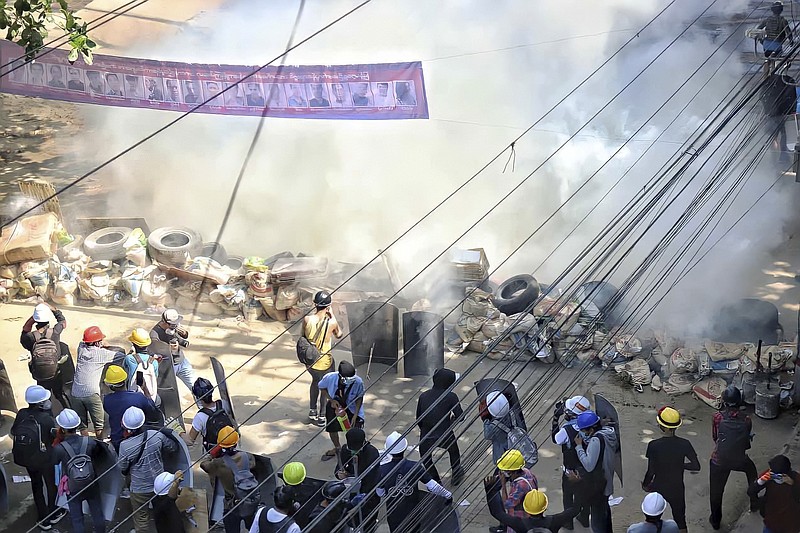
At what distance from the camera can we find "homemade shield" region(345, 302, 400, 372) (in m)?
10.4

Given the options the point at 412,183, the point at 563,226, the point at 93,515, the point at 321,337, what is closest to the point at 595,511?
the point at 321,337

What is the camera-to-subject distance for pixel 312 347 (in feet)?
30.2

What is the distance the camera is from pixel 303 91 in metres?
12.8

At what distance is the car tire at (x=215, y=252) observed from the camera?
1231 cm

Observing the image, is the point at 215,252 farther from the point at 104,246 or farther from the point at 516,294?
the point at 516,294

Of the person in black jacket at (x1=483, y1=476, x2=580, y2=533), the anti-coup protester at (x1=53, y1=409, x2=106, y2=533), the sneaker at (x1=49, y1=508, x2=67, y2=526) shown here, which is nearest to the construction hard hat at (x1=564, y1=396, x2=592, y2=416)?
the person in black jacket at (x1=483, y1=476, x2=580, y2=533)

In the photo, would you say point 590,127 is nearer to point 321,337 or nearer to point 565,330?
point 565,330

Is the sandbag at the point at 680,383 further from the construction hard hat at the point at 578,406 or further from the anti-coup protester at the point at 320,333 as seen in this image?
the anti-coup protester at the point at 320,333

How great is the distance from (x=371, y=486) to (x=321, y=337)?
101 inches

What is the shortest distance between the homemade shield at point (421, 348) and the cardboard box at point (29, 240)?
16.7 ft

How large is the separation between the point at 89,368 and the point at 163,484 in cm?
247

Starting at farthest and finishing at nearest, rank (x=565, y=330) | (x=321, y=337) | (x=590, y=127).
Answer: (x=590, y=127), (x=565, y=330), (x=321, y=337)

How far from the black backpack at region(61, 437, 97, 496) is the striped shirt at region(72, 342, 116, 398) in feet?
5.10

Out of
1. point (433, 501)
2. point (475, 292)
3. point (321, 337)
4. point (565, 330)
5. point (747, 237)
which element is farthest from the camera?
point (747, 237)
